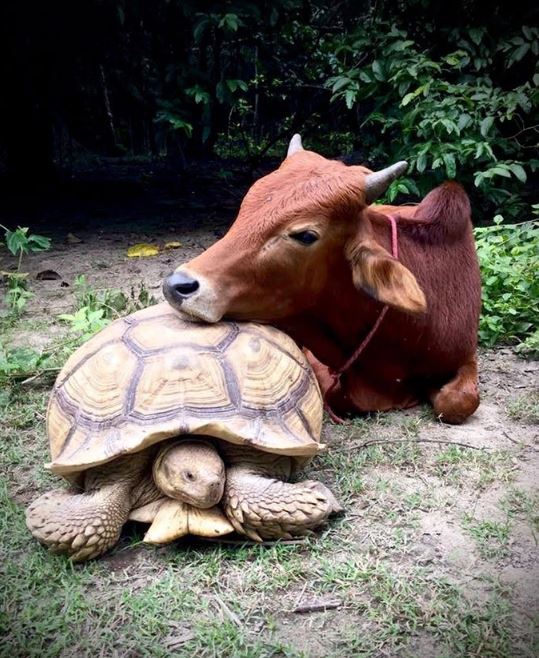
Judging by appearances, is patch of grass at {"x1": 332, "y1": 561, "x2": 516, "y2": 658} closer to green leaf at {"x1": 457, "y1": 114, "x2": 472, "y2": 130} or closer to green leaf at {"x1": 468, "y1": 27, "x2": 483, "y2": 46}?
green leaf at {"x1": 457, "y1": 114, "x2": 472, "y2": 130}

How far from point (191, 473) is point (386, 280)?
1.04 meters

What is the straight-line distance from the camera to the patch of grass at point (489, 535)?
6.79 ft

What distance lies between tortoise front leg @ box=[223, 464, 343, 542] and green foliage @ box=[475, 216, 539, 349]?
198cm

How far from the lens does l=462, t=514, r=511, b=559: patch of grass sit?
6.79ft

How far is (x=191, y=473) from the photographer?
2045 millimetres

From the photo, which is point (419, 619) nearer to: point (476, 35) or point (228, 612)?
point (228, 612)

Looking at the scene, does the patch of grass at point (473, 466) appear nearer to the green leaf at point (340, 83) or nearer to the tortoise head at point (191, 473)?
the tortoise head at point (191, 473)

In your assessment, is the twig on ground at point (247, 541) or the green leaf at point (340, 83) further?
the green leaf at point (340, 83)

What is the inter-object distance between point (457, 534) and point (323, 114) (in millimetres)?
6129

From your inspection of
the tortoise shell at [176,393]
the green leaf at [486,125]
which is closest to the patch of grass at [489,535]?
the tortoise shell at [176,393]

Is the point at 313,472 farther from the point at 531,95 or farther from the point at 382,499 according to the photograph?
the point at 531,95

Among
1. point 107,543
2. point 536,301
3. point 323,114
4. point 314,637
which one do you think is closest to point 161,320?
point 107,543

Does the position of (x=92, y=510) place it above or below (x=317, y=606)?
above

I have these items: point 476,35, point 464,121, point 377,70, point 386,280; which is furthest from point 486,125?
point 386,280
